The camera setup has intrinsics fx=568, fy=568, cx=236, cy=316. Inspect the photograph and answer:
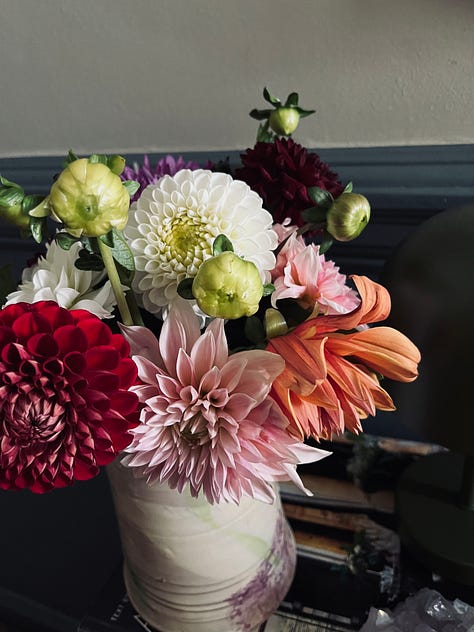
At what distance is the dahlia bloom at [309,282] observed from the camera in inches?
11.2

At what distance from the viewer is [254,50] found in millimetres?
510

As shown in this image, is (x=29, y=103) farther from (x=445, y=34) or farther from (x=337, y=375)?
(x=337, y=375)

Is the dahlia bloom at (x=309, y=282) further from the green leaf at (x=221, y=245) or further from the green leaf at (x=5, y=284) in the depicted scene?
the green leaf at (x=5, y=284)

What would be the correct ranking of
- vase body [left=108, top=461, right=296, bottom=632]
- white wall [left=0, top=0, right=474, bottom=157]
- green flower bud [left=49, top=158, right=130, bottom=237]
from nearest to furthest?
green flower bud [left=49, top=158, right=130, bottom=237] → vase body [left=108, top=461, right=296, bottom=632] → white wall [left=0, top=0, right=474, bottom=157]

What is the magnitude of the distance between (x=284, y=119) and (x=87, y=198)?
0.19 meters

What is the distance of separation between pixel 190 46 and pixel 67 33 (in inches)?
5.4

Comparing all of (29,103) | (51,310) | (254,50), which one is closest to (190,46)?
(254,50)

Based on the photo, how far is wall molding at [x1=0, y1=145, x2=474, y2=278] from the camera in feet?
1.59

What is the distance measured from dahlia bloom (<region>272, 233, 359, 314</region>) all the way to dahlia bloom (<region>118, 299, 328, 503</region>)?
45 mm

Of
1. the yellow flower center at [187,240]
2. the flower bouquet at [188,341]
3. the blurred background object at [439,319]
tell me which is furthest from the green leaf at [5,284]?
the blurred background object at [439,319]

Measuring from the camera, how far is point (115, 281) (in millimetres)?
271

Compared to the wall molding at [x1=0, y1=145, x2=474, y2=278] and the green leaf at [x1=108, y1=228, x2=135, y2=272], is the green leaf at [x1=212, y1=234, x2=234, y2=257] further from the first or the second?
the wall molding at [x1=0, y1=145, x2=474, y2=278]

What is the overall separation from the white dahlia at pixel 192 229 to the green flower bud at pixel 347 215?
0.03m

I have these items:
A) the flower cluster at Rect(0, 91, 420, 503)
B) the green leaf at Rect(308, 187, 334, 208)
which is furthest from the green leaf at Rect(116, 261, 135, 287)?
the green leaf at Rect(308, 187, 334, 208)
